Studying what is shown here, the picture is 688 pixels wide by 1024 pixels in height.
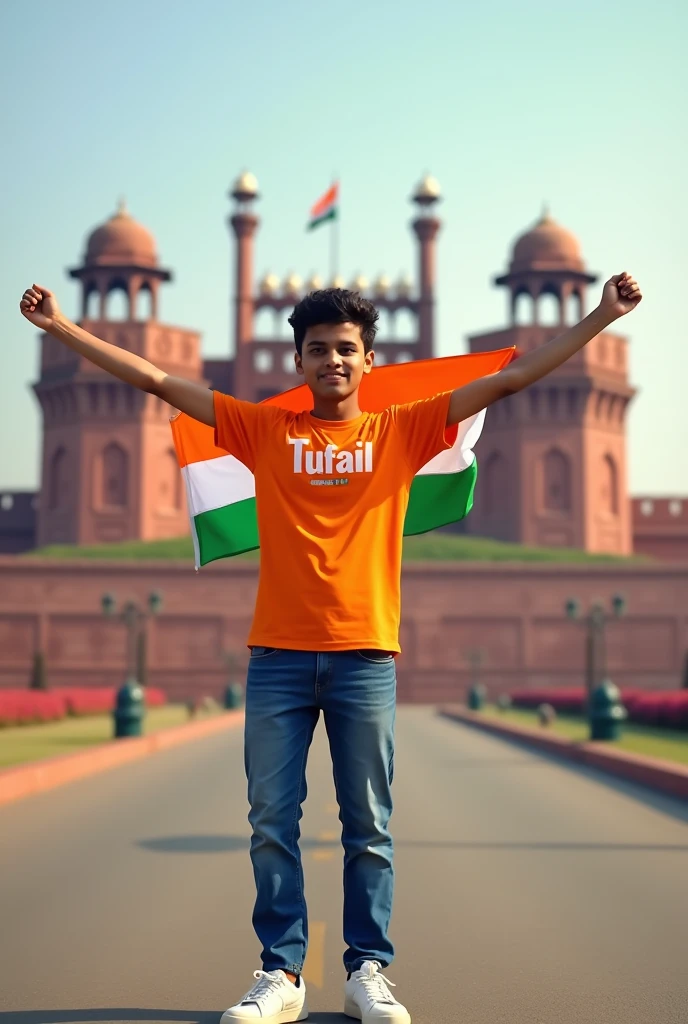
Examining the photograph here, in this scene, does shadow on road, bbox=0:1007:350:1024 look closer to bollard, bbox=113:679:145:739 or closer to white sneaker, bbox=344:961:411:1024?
white sneaker, bbox=344:961:411:1024

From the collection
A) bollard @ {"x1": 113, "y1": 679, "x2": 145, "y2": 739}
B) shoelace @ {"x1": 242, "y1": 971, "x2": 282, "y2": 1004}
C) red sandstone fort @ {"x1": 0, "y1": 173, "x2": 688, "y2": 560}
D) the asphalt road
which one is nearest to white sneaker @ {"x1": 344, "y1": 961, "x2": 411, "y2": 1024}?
the asphalt road

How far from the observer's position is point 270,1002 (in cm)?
406

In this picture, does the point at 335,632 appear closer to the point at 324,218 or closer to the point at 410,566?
the point at 410,566

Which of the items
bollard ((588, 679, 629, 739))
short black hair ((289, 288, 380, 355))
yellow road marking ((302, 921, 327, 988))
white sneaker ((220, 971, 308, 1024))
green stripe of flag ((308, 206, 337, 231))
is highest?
green stripe of flag ((308, 206, 337, 231))

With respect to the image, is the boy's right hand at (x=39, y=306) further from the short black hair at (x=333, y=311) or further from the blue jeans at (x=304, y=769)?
the blue jeans at (x=304, y=769)

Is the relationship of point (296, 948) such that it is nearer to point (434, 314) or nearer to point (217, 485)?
point (217, 485)

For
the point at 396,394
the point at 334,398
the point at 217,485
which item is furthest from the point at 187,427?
the point at 334,398

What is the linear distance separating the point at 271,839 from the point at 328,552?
34.1 inches

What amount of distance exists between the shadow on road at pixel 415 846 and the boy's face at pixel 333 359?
4.90 m

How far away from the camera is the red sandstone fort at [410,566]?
52.8 m

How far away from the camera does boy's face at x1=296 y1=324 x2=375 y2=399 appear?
4.48 metres

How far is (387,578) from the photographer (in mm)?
4340

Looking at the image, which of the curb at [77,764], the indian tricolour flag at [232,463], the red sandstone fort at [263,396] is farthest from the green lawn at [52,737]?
the red sandstone fort at [263,396]

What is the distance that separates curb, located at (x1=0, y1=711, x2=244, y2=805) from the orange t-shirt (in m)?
7.32
